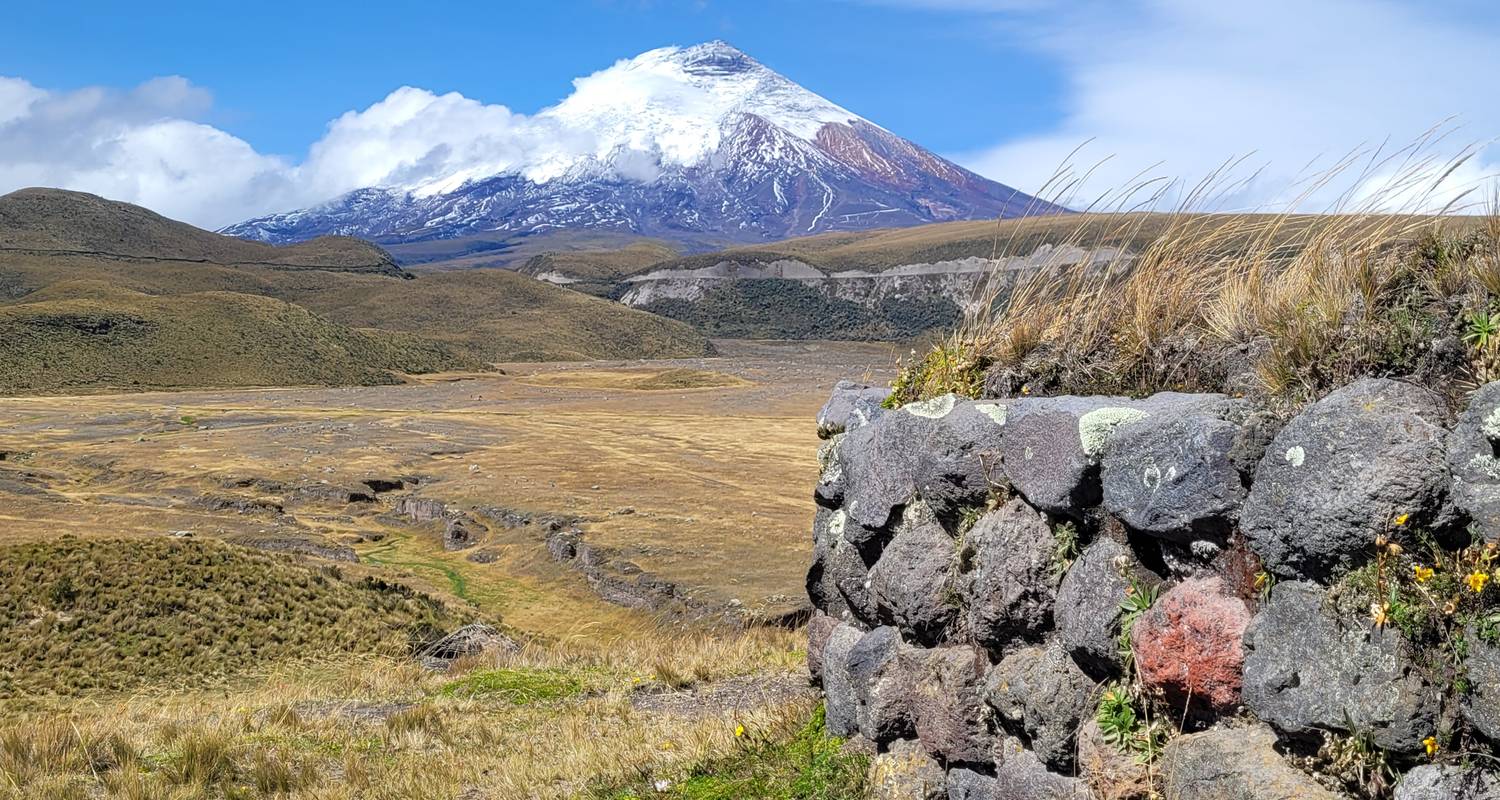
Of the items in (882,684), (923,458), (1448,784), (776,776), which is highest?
(923,458)

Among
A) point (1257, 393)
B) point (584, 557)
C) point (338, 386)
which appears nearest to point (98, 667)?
point (584, 557)

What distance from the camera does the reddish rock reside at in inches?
138

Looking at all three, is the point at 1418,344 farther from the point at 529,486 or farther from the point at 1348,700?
the point at 529,486

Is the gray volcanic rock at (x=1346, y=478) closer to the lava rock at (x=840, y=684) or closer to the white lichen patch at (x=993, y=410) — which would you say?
the white lichen patch at (x=993, y=410)

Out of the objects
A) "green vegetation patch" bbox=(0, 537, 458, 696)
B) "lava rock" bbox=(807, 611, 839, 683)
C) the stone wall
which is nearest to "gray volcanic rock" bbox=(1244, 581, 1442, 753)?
the stone wall

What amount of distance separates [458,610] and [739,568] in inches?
231

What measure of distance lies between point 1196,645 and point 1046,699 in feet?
2.57

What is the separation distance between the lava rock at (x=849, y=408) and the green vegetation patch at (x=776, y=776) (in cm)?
175

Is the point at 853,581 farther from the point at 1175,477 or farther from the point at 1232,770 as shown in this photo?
the point at 1232,770

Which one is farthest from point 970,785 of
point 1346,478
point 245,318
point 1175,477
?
point 245,318

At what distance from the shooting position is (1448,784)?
289 centimetres

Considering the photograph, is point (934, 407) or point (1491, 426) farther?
point (934, 407)

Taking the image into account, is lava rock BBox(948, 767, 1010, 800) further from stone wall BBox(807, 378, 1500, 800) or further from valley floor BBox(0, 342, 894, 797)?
valley floor BBox(0, 342, 894, 797)

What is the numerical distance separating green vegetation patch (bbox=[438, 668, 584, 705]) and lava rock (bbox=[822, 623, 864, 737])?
12.1ft
